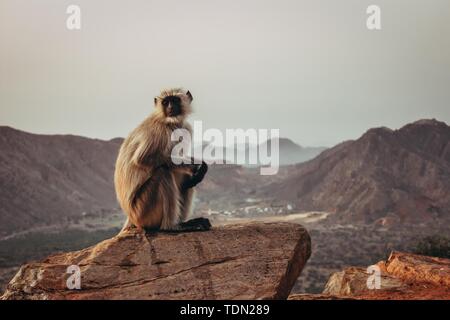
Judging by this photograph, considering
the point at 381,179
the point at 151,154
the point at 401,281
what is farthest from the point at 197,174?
the point at 381,179

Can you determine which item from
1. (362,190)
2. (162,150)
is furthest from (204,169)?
(362,190)

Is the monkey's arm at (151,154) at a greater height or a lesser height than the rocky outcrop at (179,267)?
greater

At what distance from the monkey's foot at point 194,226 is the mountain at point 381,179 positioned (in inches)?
2540

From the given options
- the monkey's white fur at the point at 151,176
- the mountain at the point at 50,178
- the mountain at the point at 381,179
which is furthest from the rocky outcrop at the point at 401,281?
the mountain at the point at 381,179

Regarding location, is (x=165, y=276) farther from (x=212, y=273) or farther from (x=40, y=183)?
(x=40, y=183)

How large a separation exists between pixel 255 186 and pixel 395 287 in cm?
8553

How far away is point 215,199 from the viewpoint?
83688mm

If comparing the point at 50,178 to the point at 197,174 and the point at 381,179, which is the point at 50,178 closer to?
the point at 381,179

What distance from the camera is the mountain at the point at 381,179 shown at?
74500mm

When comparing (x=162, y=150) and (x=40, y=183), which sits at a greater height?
(x=162, y=150)

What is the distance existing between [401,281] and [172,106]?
614 centimetres

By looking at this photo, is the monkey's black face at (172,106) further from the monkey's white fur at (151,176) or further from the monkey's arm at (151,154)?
the monkey's arm at (151,154)
